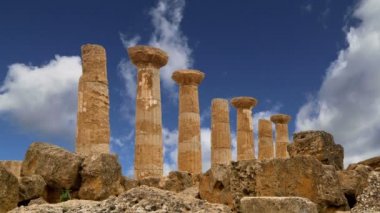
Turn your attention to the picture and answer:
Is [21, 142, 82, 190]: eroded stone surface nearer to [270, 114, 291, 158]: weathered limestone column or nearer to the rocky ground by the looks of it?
the rocky ground

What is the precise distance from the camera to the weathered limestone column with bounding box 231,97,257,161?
33375mm

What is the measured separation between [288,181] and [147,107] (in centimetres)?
1377

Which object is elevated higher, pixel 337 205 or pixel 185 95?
pixel 185 95

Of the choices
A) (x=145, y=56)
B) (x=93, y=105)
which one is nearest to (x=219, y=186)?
(x=93, y=105)

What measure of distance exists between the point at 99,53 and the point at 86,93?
5.60ft

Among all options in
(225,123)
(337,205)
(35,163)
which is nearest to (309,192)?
(337,205)

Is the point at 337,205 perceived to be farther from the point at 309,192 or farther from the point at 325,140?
the point at 325,140

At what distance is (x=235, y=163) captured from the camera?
10133mm

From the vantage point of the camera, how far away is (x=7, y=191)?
10.2m

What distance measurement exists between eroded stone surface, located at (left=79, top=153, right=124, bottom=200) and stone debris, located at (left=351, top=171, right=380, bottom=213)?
6.26m

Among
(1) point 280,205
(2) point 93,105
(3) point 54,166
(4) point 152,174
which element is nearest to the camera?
(1) point 280,205

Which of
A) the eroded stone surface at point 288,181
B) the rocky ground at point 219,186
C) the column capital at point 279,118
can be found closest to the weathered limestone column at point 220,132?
the column capital at point 279,118

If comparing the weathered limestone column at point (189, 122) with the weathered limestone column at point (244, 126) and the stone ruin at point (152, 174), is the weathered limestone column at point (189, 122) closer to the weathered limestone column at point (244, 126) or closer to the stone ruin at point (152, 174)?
the stone ruin at point (152, 174)

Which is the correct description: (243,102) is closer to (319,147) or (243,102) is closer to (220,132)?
(220,132)
